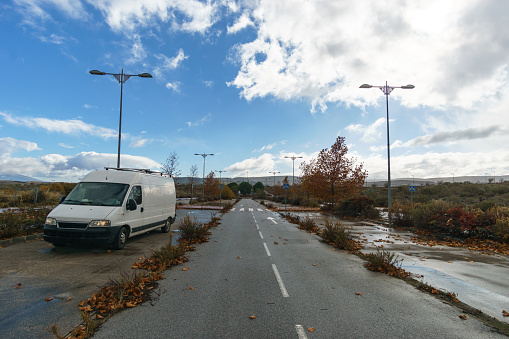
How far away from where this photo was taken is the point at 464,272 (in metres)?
7.09

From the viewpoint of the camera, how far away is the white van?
25.9 feet

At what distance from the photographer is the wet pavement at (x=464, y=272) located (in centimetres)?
512

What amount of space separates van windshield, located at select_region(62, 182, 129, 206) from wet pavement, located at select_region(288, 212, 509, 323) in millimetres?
8356

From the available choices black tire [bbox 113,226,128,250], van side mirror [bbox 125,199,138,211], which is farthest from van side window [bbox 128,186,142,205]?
black tire [bbox 113,226,128,250]

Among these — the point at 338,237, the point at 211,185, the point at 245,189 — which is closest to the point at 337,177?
the point at 338,237

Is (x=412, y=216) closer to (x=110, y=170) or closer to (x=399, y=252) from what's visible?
(x=399, y=252)

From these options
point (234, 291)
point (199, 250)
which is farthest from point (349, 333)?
point (199, 250)

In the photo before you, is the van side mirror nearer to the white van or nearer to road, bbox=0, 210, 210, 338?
the white van

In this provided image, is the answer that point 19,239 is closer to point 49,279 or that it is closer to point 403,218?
point 49,279

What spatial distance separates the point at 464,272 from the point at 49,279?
9528 millimetres

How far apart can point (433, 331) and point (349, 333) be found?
3.85 feet

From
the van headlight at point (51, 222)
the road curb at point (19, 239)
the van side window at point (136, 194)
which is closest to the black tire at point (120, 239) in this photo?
the van side window at point (136, 194)

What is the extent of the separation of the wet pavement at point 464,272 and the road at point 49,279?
6.23 m

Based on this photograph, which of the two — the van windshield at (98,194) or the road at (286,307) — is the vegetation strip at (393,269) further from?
the van windshield at (98,194)
